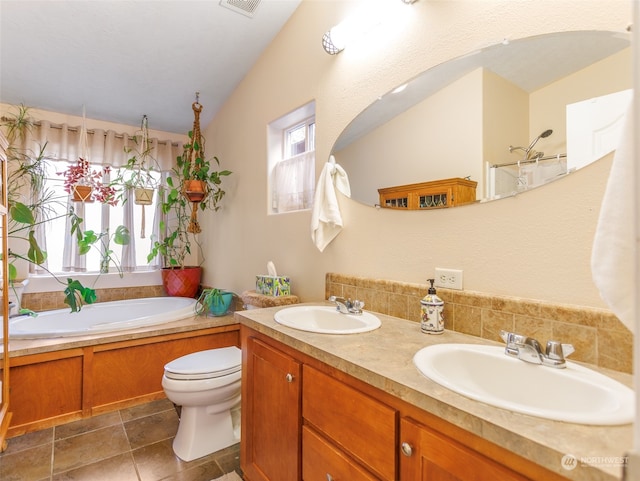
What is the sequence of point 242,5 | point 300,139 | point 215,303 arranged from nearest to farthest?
point 242,5, point 300,139, point 215,303

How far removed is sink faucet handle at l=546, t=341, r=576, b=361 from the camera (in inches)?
33.0

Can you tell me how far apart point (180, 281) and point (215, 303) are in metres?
1.05

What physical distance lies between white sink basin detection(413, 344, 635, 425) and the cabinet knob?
17cm

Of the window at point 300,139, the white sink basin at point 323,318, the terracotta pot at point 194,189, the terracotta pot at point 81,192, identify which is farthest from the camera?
the terracotta pot at point 194,189

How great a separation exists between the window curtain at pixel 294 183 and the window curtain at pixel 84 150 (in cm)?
197

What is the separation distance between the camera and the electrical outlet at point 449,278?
1242 millimetres

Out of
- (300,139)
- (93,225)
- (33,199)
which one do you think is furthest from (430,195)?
(33,199)

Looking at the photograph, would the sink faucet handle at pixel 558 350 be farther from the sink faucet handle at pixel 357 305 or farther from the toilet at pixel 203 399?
the toilet at pixel 203 399

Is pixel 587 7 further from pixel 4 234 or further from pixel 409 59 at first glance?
pixel 4 234

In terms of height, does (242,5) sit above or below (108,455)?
above

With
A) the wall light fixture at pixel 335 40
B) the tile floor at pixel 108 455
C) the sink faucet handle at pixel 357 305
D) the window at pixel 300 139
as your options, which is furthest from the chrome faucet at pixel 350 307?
the wall light fixture at pixel 335 40

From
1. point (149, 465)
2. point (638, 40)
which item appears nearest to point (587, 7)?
point (638, 40)

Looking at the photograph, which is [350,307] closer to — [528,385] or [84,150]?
[528,385]

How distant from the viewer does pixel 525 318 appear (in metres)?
1.03
